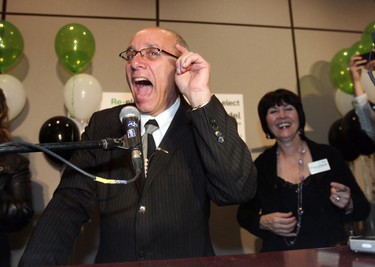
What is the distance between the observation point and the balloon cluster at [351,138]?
2.52 meters

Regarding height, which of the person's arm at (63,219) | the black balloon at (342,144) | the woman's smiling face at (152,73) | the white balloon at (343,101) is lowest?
the person's arm at (63,219)

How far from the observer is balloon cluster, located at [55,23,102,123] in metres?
2.35

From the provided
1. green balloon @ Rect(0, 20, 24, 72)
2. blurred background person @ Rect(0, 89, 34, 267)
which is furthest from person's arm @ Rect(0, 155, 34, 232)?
green balloon @ Rect(0, 20, 24, 72)

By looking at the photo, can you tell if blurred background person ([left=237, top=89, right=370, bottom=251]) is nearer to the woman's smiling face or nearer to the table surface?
the woman's smiling face

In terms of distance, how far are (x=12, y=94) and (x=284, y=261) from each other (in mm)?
2164

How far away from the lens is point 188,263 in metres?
0.74

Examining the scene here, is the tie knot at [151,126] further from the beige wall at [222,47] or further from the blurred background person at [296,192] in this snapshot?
the beige wall at [222,47]

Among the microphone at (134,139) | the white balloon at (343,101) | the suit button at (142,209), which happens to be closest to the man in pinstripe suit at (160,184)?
the suit button at (142,209)

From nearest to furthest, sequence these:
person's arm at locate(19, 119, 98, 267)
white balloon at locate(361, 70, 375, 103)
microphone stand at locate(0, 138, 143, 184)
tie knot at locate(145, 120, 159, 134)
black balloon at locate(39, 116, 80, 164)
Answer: microphone stand at locate(0, 138, 143, 184)
person's arm at locate(19, 119, 98, 267)
tie knot at locate(145, 120, 159, 134)
black balloon at locate(39, 116, 80, 164)
white balloon at locate(361, 70, 375, 103)

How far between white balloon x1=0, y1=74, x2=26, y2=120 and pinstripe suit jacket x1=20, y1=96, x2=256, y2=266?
3.97 ft

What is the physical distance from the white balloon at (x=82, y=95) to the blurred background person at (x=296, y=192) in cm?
116

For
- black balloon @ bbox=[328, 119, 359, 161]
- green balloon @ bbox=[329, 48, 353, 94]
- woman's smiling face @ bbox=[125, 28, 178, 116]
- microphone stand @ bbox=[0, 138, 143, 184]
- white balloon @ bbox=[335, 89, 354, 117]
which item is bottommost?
microphone stand @ bbox=[0, 138, 143, 184]

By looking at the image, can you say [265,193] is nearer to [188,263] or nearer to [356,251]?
[356,251]

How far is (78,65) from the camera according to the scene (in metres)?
2.43
